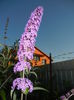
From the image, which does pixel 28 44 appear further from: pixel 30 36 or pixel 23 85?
pixel 23 85

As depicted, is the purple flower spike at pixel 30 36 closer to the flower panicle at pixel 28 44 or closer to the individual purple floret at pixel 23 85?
the flower panicle at pixel 28 44

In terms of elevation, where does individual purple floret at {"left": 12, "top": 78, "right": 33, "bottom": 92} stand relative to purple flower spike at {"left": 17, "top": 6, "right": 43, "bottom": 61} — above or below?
below

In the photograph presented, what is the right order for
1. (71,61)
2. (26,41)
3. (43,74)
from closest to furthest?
(26,41) < (71,61) < (43,74)

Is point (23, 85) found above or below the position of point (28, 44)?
below

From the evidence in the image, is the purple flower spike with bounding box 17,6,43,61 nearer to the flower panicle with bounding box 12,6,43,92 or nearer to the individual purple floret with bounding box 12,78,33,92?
the flower panicle with bounding box 12,6,43,92

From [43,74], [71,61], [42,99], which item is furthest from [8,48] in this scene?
[43,74]

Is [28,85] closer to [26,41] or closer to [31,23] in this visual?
[26,41]

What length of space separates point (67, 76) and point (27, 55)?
4159mm

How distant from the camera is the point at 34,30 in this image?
2.14m

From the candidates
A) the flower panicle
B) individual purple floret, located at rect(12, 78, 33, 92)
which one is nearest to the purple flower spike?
the flower panicle

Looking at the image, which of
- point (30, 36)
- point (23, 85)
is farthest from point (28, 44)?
point (23, 85)

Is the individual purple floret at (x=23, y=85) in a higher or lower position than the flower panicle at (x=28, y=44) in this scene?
lower

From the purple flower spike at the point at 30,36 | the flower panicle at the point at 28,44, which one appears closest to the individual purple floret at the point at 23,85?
the flower panicle at the point at 28,44

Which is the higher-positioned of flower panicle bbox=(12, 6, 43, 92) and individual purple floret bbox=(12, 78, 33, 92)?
flower panicle bbox=(12, 6, 43, 92)
